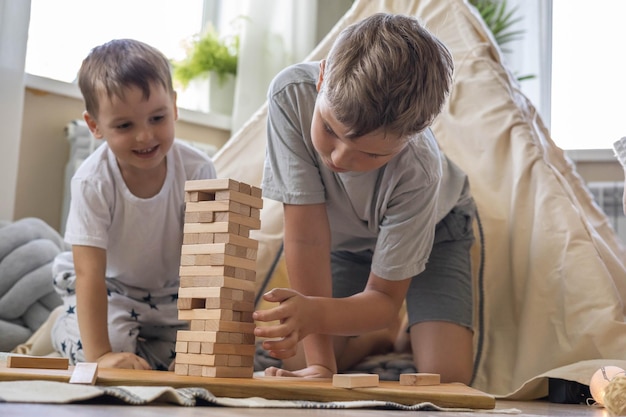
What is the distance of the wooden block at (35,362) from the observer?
935mm

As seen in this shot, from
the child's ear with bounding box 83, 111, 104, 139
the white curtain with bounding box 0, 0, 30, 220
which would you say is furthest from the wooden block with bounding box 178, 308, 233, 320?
the white curtain with bounding box 0, 0, 30, 220

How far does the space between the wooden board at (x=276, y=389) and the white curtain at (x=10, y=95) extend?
122cm

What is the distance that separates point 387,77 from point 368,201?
0.27 m

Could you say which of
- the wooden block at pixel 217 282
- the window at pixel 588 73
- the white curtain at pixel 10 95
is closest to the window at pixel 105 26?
the white curtain at pixel 10 95

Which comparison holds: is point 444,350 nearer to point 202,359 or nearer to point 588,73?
point 202,359

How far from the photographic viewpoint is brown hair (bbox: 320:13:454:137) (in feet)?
3.20

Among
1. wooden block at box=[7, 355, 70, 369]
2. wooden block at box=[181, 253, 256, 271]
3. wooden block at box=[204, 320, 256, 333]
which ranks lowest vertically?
wooden block at box=[7, 355, 70, 369]

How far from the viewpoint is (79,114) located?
89.0 inches

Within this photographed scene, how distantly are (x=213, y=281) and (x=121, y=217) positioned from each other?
42 centimetres

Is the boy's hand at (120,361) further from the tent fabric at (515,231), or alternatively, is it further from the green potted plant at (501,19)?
the green potted plant at (501,19)

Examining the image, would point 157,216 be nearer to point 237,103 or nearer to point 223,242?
point 223,242

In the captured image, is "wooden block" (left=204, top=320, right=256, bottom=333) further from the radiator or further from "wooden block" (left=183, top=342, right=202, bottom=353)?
Result: the radiator

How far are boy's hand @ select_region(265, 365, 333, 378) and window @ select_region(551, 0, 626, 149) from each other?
1.81m

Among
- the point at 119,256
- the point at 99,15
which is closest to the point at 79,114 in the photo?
the point at 99,15
